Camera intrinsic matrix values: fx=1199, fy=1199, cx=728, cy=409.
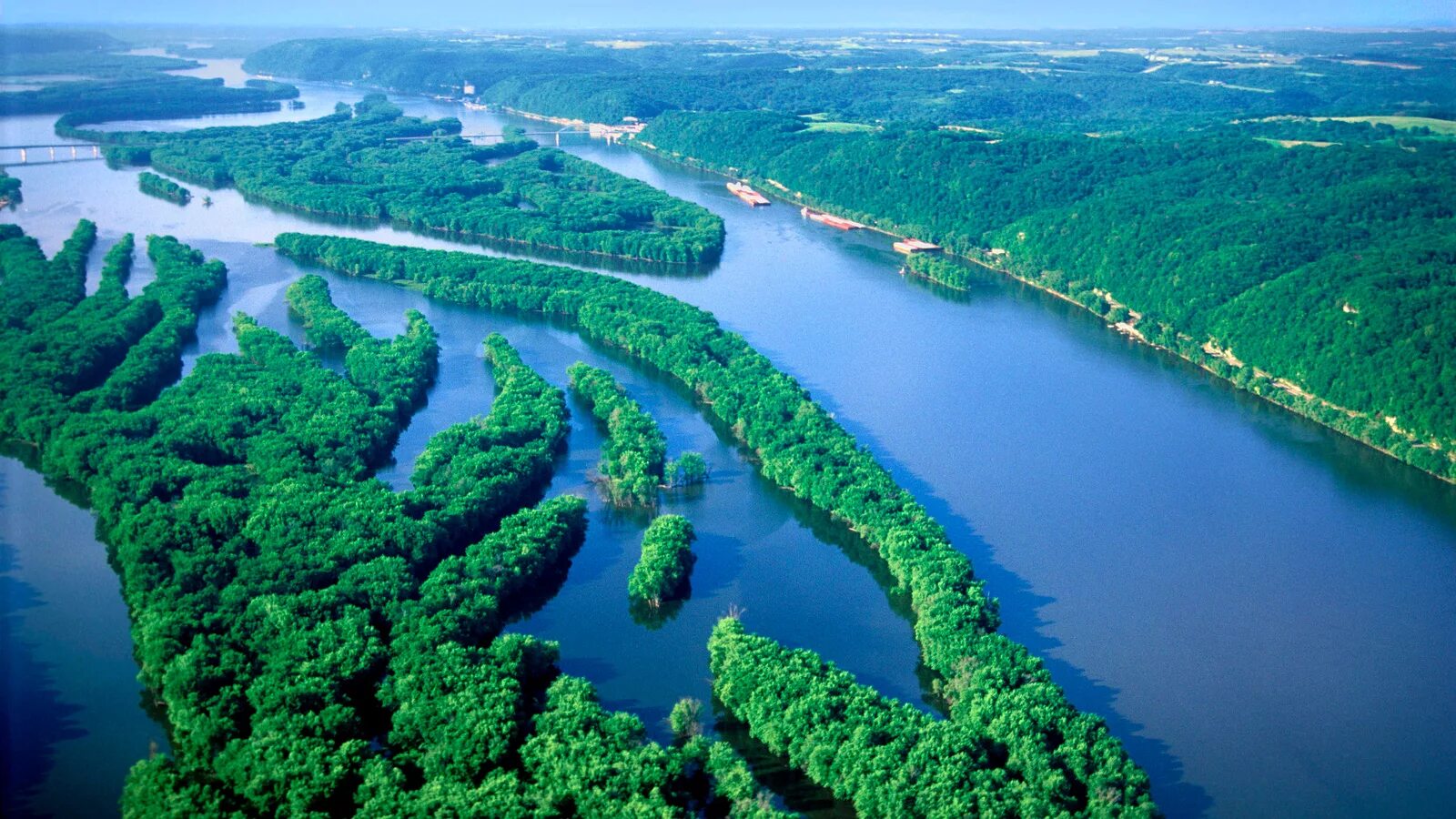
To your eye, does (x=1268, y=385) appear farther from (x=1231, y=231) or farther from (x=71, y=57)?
(x=71, y=57)

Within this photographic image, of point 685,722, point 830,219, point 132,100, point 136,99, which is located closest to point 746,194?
point 830,219

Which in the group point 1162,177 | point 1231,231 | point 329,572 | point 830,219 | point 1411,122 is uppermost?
point 1411,122

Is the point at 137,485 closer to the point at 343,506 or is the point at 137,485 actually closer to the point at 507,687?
the point at 343,506

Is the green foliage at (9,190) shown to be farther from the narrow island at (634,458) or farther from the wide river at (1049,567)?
the narrow island at (634,458)

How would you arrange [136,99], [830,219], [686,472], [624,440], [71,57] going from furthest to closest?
[71,57]
[136,99]
[830,219]
[624,440]
[686,472]

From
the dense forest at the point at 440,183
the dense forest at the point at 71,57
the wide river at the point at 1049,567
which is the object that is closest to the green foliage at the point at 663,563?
the wide river at the point at 1049,567

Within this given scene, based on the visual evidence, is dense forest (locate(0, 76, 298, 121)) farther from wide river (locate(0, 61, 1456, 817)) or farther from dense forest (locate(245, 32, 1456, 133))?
wide river (locate(0, 61, 1456, 817))
